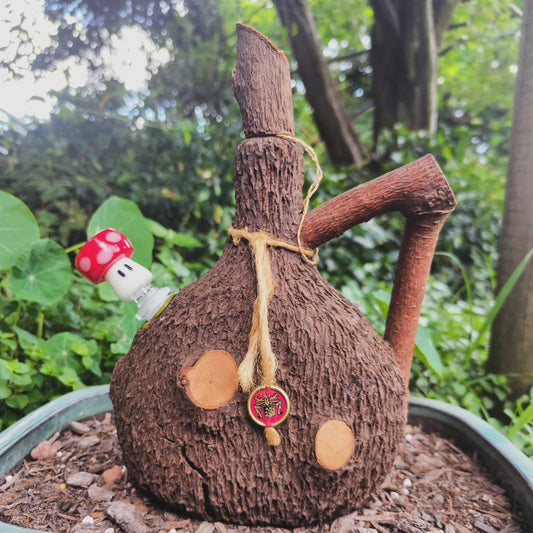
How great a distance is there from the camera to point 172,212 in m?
2.55

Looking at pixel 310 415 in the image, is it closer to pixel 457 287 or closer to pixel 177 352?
pixel 177 352

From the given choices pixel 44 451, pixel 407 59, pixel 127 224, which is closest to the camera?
pixel 44 451

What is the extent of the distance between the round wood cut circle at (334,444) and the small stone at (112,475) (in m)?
0.50

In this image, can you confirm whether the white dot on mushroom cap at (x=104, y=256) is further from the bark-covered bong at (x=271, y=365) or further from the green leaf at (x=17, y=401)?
the green leaf at (x=17, y=401)

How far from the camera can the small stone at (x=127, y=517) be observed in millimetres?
788

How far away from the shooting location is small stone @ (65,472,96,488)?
3.08 ft

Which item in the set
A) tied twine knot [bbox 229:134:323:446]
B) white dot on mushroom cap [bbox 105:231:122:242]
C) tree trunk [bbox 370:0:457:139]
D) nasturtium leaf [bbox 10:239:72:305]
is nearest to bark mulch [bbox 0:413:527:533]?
tied twine knot [bbox 229:134:323:446]

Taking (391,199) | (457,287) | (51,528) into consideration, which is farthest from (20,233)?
(457,287)

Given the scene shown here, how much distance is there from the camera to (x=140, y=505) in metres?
0.87

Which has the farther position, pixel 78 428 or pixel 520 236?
pixel 520 236

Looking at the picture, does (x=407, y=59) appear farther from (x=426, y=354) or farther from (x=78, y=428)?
(x=78, y=428)

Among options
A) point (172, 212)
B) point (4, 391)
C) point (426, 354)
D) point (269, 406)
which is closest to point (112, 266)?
point (269, 406)

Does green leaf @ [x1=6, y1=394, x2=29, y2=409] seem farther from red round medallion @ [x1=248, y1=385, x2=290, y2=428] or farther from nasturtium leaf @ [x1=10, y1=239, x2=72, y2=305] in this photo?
red round medallion @ [x1=248, y1=385, x2=290, y2=428]

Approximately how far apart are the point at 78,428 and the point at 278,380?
2.28 ft
